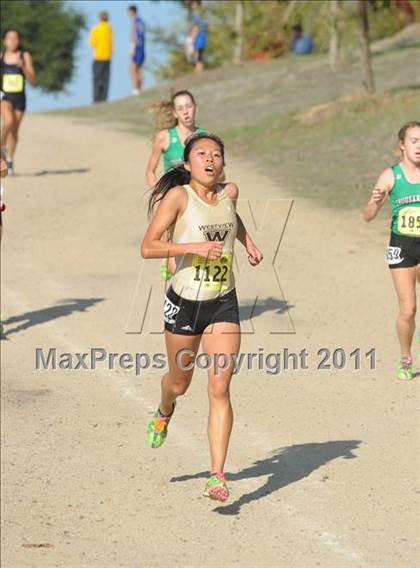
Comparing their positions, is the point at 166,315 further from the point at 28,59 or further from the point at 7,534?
the point at 28,59

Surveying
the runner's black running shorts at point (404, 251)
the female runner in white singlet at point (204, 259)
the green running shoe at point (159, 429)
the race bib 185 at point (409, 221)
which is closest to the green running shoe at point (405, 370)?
the runner's black running shorts at point (404, 251)

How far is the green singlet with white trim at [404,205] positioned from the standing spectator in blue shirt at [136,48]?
25.6 metres

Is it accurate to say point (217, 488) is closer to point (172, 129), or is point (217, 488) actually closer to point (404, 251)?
point (404, 251)

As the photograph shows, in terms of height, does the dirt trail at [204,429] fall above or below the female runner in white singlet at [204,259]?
below

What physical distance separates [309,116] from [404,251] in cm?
1572

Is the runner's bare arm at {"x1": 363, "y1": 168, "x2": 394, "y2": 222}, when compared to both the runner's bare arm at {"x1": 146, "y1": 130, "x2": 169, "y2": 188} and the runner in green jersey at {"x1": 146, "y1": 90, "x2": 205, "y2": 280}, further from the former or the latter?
the runner's bare arm at {"x1": 146, "y1": 130, "x2": 169, "y2": 188}

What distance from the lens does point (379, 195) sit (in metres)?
11.4

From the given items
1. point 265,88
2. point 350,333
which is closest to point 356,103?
point 265,88

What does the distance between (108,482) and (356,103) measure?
17.4 m

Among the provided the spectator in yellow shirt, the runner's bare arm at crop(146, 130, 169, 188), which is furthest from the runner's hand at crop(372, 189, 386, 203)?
the spectator in yellow shirt

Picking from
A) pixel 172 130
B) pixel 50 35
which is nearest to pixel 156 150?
pixel 172 130

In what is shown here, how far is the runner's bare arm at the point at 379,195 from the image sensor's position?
37.1 ft

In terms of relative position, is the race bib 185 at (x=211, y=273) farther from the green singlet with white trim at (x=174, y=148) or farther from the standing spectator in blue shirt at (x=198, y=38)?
the standing spectator in blue shirt at (x=198, y=38)

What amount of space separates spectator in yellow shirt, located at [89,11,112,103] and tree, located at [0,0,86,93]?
1181 cm
